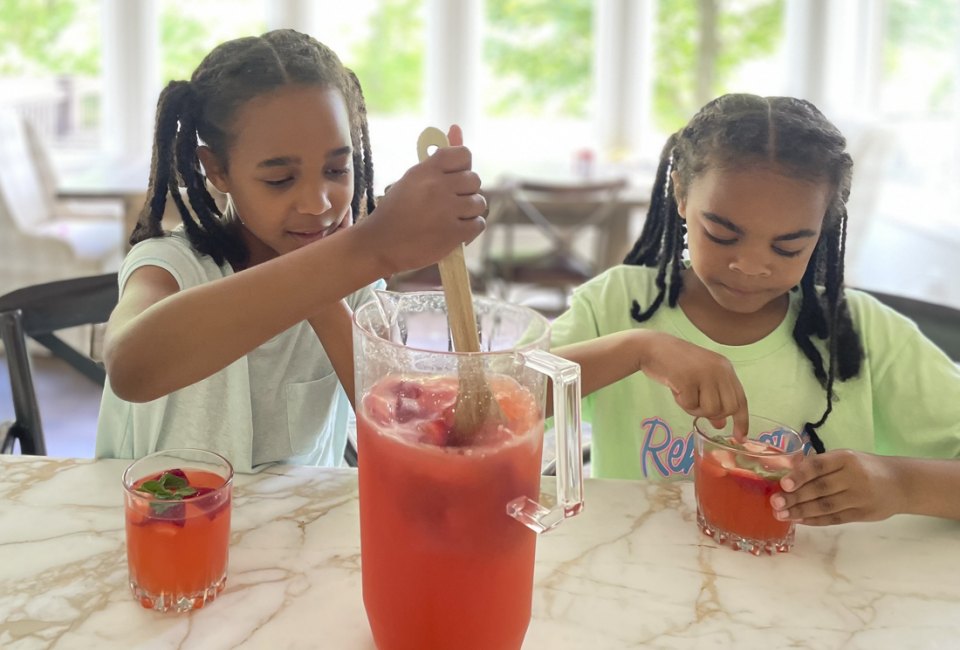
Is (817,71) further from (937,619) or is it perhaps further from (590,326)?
(937,619)

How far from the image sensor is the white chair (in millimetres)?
3547

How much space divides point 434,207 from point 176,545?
323mm

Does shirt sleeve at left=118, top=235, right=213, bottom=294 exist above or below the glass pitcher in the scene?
above

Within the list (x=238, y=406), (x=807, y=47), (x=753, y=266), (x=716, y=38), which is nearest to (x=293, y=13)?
(x=716, y=38)

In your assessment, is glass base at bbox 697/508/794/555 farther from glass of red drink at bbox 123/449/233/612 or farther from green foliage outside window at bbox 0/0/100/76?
green foliage outside window at bbox 0/0/100/76

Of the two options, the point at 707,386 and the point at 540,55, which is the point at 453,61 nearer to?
the point at 540,55

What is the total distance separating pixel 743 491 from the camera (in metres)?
0.82

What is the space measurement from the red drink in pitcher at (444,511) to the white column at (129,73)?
4.52 meters

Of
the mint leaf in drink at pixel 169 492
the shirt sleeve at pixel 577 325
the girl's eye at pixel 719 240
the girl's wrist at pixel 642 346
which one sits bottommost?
the mint leaf in drink at pixel 169 492

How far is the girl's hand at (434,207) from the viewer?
0.64m

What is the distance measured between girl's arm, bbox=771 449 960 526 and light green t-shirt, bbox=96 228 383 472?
0.48 metres

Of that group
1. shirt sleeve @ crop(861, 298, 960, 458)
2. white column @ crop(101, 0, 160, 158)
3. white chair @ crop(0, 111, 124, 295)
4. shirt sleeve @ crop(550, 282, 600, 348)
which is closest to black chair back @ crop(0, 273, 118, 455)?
shirt sleeve @ crop(550, 282, 600, 348)

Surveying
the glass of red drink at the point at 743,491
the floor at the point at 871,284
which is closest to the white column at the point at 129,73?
the floor at the point at 871,284

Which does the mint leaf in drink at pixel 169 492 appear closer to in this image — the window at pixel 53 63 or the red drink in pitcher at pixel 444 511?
the red drink in pitcher at pixel 444 511
